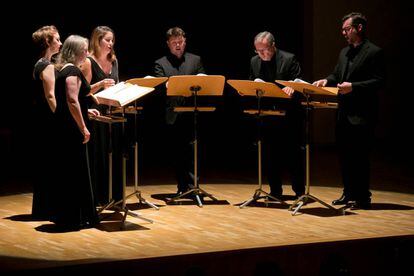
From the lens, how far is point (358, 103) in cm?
621

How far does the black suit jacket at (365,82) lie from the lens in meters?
6.16

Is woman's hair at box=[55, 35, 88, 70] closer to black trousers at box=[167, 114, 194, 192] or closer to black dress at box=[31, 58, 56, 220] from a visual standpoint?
black dress at box=[31, 58, 56, 220]

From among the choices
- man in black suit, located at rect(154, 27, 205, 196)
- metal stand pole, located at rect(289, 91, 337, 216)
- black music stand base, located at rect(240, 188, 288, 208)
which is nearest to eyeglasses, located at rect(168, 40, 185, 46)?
man in black suit, located at rect(154, 27, 205, 196)

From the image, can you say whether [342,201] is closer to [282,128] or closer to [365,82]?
[282,128]

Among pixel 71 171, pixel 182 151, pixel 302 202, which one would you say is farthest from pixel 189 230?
pixel 182 151

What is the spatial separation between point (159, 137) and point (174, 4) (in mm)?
2014

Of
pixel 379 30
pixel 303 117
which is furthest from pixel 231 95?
pixel 303 117

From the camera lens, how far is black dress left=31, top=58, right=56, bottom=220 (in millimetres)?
5539

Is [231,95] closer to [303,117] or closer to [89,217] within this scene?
[303,117]

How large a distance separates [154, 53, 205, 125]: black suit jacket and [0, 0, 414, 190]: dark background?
1.82 m

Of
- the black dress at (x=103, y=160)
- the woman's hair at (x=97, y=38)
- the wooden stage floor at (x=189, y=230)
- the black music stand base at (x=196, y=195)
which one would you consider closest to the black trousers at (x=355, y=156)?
the wooden stage floor at (x=189, y=230)

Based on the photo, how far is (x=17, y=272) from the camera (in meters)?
3.86

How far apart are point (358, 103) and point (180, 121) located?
175 centimetres

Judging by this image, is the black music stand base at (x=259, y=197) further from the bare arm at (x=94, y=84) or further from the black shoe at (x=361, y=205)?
the bare arm at (x=94, y=84)
